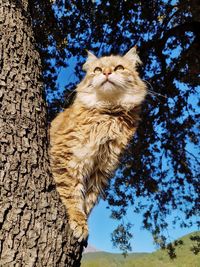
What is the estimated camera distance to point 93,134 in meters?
3.74

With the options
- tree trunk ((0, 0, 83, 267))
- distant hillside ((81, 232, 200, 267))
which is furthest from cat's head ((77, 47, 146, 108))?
distant hillside ((81, 232, 200, 267))

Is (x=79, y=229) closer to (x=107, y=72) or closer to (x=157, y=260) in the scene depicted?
(x=107, y=72)

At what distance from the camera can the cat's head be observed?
438 centimetres

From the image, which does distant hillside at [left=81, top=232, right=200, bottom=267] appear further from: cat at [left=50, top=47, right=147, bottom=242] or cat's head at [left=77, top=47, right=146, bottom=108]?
cat at [left=50, top=47, right=147, bottom=242]

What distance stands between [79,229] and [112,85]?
2.28 meters

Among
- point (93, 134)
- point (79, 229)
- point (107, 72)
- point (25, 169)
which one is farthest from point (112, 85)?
point (25, 169)

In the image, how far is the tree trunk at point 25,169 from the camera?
203 centimetres

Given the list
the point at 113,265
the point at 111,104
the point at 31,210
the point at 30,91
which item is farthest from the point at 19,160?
the point at 113,265

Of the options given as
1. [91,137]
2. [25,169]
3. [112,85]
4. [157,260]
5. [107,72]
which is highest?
[157,260]

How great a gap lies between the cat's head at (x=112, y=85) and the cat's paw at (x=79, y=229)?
166cm

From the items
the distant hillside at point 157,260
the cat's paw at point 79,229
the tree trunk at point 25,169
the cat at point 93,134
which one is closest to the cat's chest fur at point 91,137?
the cat at point 93,134

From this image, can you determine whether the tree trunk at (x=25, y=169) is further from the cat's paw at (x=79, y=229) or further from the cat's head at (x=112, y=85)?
the cat's head at (x=112, y=85)

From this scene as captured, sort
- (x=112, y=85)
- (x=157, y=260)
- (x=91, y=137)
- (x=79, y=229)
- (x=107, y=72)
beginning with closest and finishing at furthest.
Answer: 1. (x=79, y=229)
2. (x=91, y=137)
3. (x=112, y=85)
4. (x=107, y=72)
5. (x=157, y=260)

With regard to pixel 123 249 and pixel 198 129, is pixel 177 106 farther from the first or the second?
pixel 123 249
